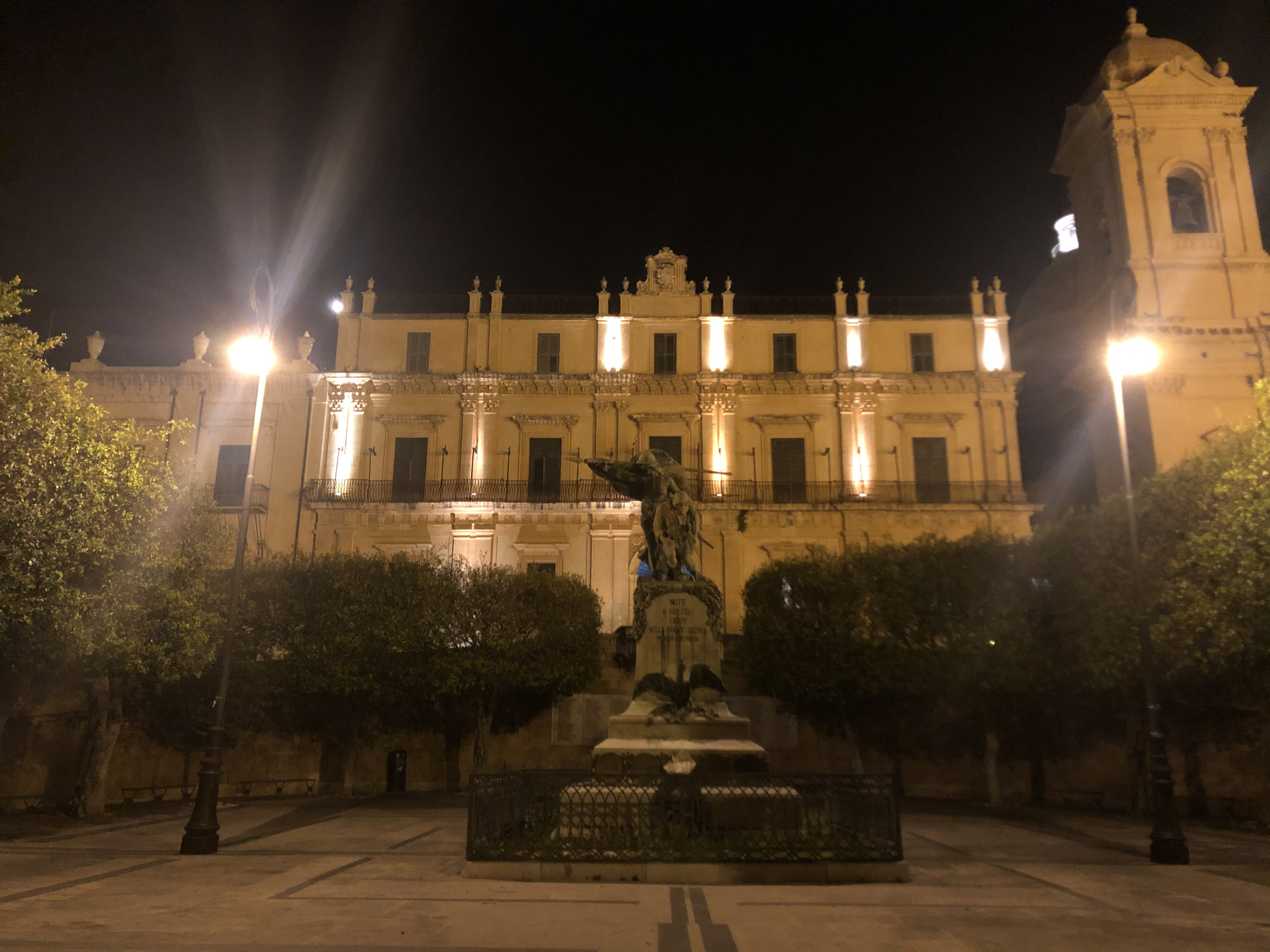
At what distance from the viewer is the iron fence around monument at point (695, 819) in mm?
9023

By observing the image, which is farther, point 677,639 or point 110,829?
A: point 110,829

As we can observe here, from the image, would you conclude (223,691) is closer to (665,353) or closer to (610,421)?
(610,421)

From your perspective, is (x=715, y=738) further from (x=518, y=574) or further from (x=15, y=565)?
(x=518, y=574)

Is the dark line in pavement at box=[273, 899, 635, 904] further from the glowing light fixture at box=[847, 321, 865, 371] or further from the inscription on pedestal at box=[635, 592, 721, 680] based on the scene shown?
the glowing light fixture at box=[847, 321, 865, 371]

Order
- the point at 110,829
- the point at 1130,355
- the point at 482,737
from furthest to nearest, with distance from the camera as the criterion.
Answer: the point at 482,737 < the point at 110,829 < the point at 1130,355

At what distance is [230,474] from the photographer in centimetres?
3262

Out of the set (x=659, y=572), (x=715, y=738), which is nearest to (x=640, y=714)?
(x=715, y=738)

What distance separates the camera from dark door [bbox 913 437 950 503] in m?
32.3

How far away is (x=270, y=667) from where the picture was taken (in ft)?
70.6

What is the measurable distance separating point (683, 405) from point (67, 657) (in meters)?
23.1

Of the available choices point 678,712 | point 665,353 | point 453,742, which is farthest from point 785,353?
point 678,712

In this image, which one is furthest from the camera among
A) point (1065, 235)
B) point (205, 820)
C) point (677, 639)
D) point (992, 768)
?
point (1065, 235)

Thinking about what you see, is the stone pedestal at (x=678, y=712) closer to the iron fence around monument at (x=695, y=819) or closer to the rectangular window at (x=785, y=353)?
the iron fence around monument at (x=695, y=819)

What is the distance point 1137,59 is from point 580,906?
1433 inches
